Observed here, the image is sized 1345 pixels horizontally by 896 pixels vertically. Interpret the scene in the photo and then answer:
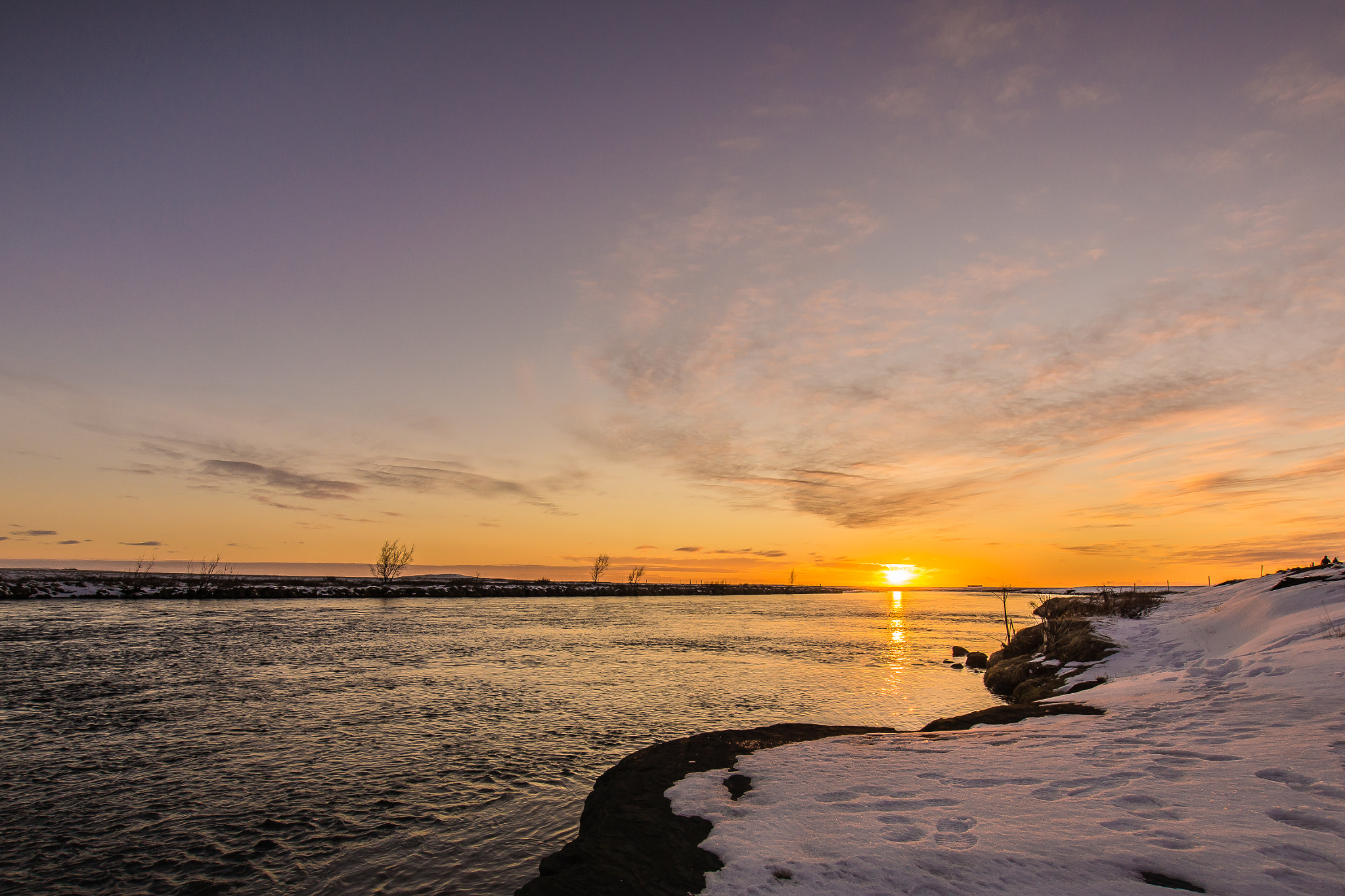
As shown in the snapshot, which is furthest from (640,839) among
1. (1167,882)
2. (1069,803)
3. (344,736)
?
(344,736)

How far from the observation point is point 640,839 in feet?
20.4

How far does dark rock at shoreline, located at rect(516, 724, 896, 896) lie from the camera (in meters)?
5.35

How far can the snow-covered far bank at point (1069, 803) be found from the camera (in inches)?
180

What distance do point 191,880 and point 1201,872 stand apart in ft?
36.5

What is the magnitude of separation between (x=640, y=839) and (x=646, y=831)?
185 mm

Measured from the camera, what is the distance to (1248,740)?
741 centimetres

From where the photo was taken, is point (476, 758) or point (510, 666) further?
point (510, 666)

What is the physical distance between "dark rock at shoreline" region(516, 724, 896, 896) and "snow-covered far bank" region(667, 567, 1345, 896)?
0.26 m

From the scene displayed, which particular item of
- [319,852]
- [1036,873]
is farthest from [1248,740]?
[319,852]

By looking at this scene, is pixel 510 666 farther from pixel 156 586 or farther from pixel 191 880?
pixel 156 586

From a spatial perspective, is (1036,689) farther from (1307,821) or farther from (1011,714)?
(1307,821)

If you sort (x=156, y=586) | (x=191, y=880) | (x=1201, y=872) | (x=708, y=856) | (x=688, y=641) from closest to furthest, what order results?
(x=1201, y=872), (x=708, y=856), (x=191, y=880), (x=688, y=641), (x=156, y=586)

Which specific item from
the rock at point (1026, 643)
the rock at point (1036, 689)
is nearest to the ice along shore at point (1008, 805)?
the rock at point (1036, 689)

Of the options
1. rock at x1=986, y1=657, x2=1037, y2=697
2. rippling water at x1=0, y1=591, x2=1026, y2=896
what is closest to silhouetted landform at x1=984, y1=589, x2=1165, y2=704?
rock at x1=986, y1=657, x2=1037, y2=697
